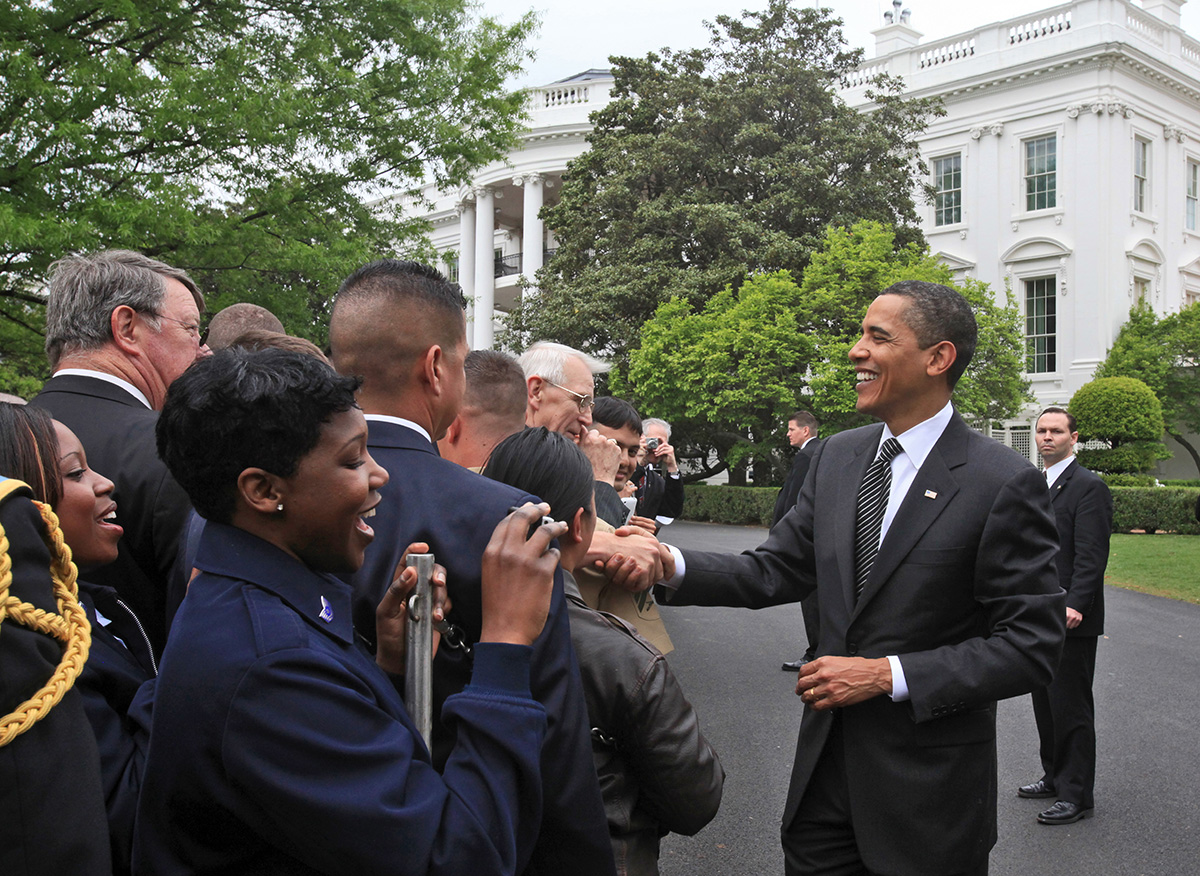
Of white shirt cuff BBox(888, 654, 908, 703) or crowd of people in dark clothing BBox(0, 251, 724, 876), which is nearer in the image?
crowd of people in dark clothing BBox(0, 251, 724, 876)

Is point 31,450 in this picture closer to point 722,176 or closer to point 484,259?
point 722,176

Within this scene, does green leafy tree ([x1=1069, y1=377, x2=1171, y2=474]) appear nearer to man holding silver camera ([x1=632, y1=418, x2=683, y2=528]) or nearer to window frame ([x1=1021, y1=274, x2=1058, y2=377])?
window frame ([x1=1021, y1=274, x2=1058, y2=377])

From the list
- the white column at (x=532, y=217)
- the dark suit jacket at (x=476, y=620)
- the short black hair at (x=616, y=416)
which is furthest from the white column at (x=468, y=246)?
the dark suit jacket at (x=476, y=620)

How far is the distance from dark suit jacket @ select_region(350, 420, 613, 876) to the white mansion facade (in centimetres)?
3362

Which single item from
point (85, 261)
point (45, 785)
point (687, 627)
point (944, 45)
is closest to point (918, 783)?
point (45, 785)

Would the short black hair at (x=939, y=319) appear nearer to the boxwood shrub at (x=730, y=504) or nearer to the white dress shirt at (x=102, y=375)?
the white dress shirt at (x=102, y=375)

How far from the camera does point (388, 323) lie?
2158 mm

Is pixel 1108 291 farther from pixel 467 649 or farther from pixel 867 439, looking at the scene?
pixel 467 649

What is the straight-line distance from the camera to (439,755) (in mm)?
1843

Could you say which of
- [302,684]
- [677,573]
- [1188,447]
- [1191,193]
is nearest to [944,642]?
[677,573]

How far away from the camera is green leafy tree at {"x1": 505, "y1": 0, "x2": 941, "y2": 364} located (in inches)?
1051

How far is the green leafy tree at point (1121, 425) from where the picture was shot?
26.3m

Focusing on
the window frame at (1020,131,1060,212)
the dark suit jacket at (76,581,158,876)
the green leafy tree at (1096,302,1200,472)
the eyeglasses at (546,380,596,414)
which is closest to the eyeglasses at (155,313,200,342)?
the dark suit jacket at (76,581,158,876)

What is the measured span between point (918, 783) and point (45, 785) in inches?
89.2
